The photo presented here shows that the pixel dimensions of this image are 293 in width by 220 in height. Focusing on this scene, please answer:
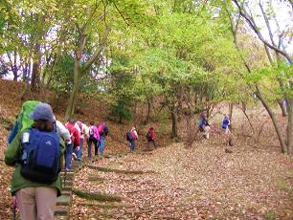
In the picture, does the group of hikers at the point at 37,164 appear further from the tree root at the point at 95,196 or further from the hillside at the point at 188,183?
the tree root at the point at 95,196

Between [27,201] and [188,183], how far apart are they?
402 inches

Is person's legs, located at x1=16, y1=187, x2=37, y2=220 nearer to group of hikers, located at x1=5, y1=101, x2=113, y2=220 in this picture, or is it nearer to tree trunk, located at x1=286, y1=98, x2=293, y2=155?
group of hikers, located at x1=5, y1=101, x2=113, y2=220

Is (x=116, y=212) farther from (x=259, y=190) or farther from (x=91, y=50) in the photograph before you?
(x=91, y=50)

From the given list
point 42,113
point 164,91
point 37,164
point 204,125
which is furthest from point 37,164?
point 204,125

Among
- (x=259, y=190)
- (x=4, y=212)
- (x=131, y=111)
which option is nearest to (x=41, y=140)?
(x=4, y=212)

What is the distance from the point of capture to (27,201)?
14.7ft

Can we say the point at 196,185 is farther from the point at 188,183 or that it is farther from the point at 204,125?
the point at 204,125

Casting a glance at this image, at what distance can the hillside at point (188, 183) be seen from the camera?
9812mm

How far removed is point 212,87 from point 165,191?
16922 mm

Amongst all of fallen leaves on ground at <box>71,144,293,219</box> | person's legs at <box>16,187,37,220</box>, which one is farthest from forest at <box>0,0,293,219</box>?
person's legs at <box>16,187,37,220</box>

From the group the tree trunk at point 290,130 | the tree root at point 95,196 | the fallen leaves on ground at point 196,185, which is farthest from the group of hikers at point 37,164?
the tree trunk at point 290,130

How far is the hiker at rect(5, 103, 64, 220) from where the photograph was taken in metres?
4.42

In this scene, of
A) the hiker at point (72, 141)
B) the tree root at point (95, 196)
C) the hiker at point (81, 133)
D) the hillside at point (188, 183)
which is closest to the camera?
the hillside at point (188, 183)

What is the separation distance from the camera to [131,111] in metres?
34.4
